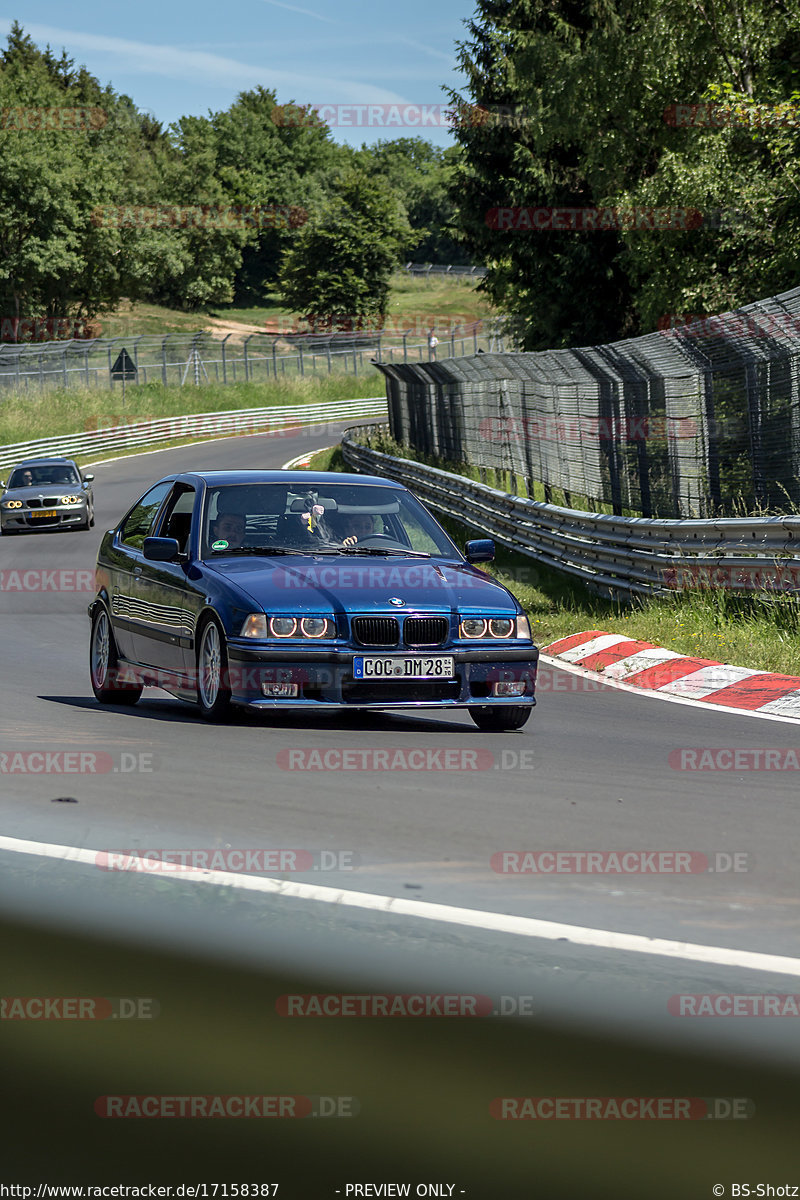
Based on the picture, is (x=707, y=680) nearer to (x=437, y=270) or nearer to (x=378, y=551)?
(x=378, y=551)

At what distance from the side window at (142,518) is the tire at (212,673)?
1622 mm

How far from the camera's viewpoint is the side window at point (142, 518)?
34.7ft

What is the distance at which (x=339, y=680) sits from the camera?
8523 millimetres

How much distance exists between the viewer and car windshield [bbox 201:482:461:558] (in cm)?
965

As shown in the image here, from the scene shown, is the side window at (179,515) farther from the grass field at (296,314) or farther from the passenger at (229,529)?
the grass field at (296,314)

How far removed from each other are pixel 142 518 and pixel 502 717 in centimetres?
309

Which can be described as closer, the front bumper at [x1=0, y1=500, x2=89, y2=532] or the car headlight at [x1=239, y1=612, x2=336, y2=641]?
the car headlight at [x1=239, y1=612, x2=336, y2=641]

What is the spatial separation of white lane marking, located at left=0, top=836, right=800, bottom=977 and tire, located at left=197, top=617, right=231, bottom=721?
3.30 metres

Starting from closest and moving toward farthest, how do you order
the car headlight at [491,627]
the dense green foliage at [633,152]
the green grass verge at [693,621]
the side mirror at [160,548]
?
the car headlight at [491,627]
the side mirror at [160,548]
the green grass verge at [693,621]
the dense green foliage at [633,152]

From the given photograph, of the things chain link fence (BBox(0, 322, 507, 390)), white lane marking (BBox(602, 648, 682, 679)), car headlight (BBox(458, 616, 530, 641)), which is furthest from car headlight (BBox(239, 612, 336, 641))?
chain link fence (BBox(0, 322, 507, 390))

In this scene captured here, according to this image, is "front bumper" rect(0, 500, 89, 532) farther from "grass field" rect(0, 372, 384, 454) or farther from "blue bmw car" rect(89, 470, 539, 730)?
"grass field" rect(0, 372, 384, 454)

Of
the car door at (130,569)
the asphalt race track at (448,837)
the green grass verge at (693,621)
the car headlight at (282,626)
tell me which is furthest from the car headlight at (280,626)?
the green grass verge at (693,621)

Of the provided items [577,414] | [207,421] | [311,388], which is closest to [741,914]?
[577,414]

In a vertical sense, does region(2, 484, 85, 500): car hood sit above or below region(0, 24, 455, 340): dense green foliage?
below
